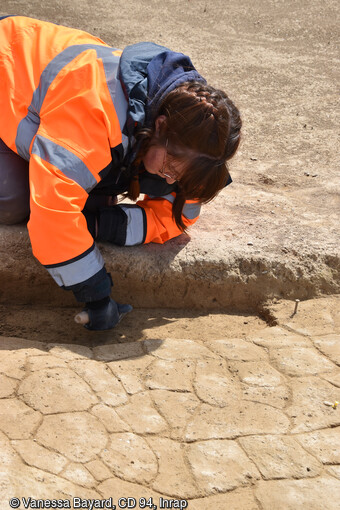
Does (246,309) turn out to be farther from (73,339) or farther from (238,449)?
(238,449)

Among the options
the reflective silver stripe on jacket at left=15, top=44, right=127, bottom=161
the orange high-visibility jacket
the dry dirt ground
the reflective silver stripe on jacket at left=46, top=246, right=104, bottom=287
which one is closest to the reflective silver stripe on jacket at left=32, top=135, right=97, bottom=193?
the orange high-visibility jacket

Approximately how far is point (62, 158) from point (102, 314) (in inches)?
24.6

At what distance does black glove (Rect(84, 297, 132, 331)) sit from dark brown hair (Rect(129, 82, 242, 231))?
547 mm

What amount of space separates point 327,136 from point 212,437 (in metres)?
2.83

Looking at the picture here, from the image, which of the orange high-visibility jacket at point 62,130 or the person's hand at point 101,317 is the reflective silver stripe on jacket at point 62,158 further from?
the person's hand at point 101,317

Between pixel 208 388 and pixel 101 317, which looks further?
pixel 101 317

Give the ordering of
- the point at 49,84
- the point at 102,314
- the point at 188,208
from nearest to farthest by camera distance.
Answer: the point at 49,84 < the point at 102,314 < the point at 188,208

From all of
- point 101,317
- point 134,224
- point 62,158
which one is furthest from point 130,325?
point 62,158

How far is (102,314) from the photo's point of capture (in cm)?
247

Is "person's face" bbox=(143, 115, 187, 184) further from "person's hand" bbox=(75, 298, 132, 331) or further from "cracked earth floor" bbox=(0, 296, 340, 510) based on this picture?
"cracked earth floor" bbox=(0, 296, 340, 510)

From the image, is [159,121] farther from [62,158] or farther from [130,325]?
[130,325]

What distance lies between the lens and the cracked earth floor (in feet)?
5.95

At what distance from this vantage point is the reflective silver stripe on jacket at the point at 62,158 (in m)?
2.21

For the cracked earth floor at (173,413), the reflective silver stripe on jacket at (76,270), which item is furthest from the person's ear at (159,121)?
the cracked earth floor at (173,413)
